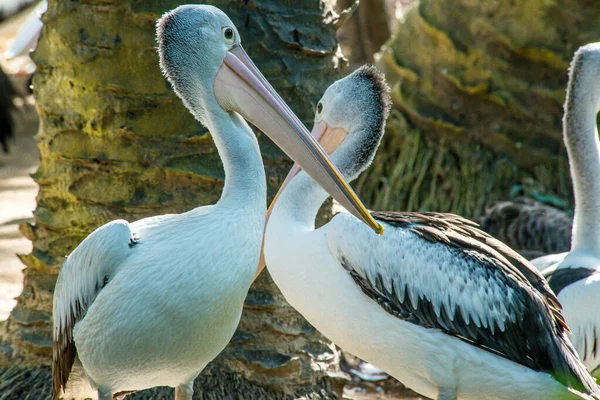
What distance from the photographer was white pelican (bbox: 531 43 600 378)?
4.18m

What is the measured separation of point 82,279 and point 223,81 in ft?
3.22

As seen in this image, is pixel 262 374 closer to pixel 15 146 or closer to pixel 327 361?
pixel 327 361

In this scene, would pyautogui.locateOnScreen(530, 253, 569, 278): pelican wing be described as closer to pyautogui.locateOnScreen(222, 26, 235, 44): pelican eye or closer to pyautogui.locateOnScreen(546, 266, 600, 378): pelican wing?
pyautogui.locateOnScreen(546, 266, 600, 378): pelican wing

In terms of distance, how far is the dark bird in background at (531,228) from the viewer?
19.9 feet

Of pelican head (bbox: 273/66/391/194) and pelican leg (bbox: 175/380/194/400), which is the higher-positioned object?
pelican head (bbox: 273/66/391/194)

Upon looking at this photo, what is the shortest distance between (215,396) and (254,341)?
13.5 inches

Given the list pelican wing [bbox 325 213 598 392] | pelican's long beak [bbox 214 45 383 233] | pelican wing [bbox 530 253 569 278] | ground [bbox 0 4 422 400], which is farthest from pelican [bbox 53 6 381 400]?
pelican wing [bbox 530 253 569 278]

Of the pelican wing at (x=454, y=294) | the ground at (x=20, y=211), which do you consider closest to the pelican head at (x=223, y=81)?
the pelican wing at (x=454, y=294)

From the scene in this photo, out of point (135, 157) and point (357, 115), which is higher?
point (357, 115)

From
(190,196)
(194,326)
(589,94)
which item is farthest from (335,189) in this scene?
(589,94)

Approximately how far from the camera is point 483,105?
23.7 ft

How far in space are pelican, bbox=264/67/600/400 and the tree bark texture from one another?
11.9ft

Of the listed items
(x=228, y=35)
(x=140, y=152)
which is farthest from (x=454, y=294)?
(x=140, y=152)

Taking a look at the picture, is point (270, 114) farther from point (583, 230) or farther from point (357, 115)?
point (583, 230)
